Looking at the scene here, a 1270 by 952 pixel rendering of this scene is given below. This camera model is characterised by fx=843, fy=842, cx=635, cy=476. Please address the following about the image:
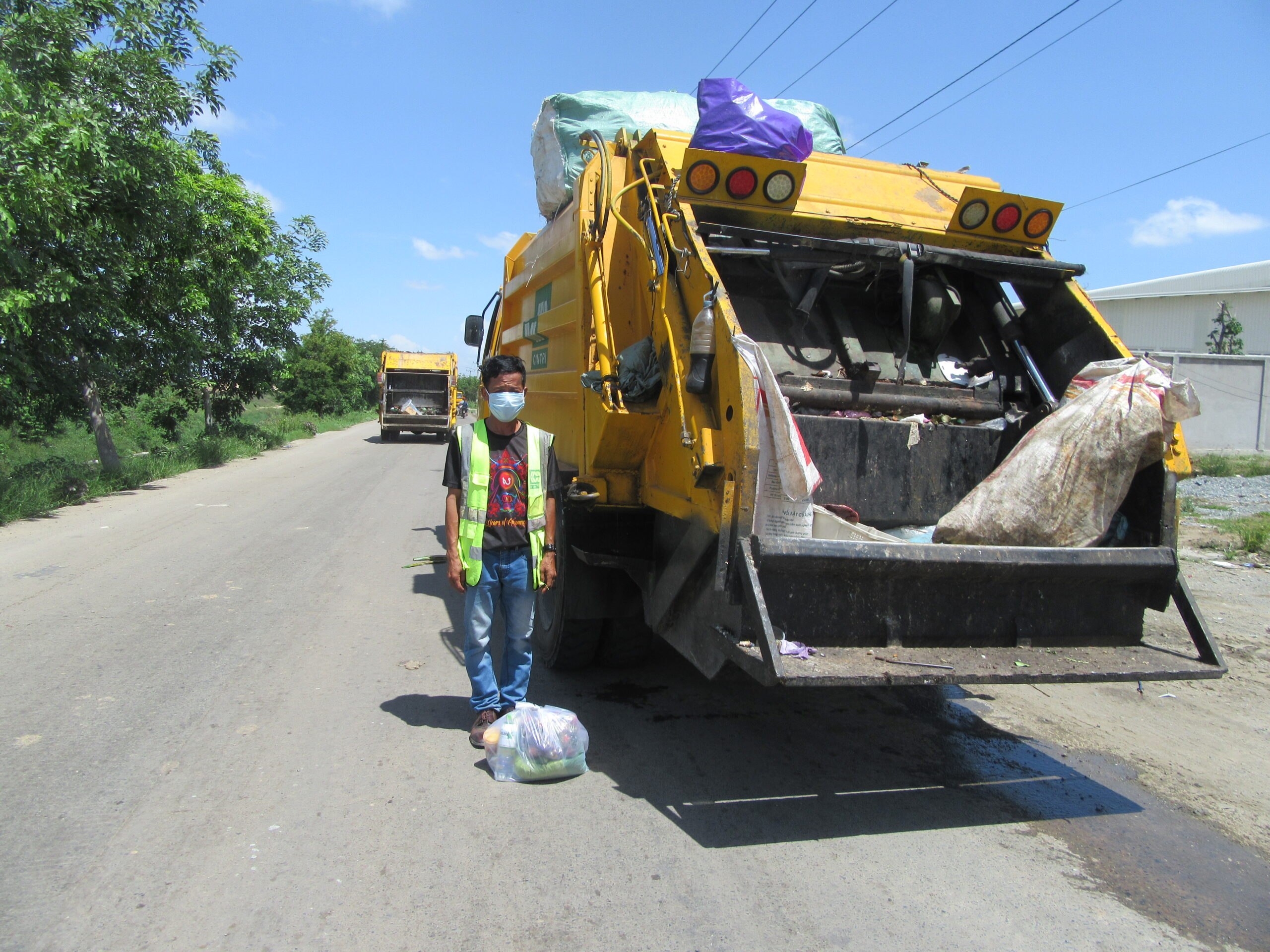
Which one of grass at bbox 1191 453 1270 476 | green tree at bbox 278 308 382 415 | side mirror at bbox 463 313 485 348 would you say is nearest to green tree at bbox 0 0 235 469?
side mirror at bbox 463 313 485 348

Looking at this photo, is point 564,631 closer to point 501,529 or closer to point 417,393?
point 501,529

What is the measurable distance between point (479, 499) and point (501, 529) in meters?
0.16

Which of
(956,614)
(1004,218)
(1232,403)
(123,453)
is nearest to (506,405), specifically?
(956,614)

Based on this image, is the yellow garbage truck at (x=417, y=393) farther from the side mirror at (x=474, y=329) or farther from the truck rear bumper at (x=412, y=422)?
the side mirror at (x=474, y=329)

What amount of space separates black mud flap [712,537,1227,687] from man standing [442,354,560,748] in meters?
1.08

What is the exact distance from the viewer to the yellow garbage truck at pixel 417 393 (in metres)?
25.0

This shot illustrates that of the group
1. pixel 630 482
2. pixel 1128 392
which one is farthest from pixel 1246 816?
pixel 630 482

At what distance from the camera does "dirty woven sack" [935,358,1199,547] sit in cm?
338

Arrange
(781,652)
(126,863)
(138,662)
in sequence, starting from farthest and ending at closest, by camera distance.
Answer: (138,662), (781,652), (126,863)

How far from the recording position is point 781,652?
2934mm

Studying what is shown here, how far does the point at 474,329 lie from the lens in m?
7.98

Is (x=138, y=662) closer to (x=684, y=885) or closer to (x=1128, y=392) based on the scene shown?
(x=684, y=885)

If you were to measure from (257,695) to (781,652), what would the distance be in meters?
2.76

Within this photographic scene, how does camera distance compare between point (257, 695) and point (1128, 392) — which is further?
point (257, 695)
